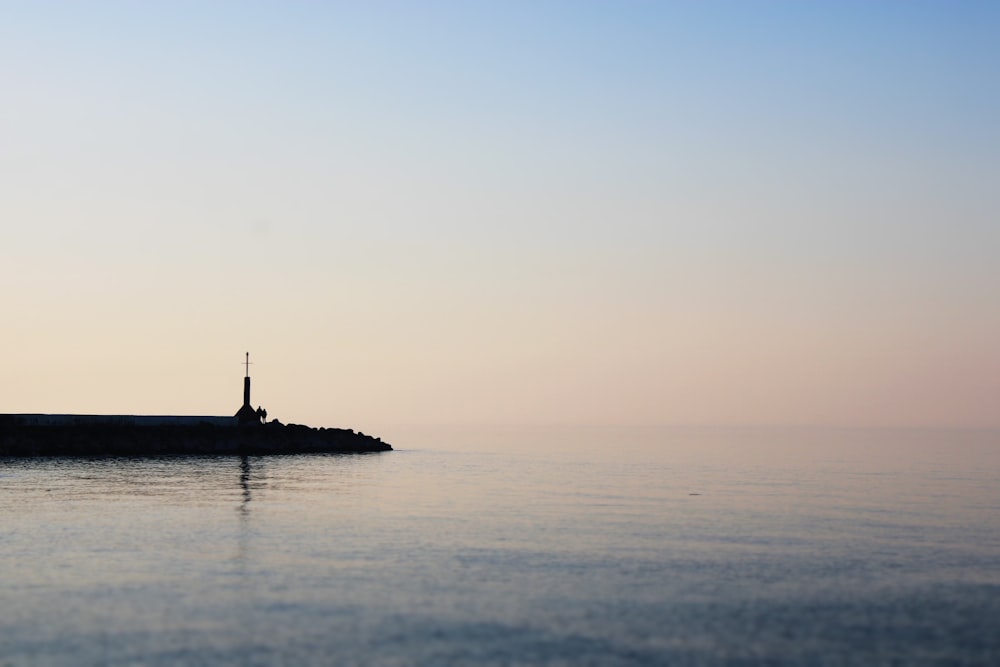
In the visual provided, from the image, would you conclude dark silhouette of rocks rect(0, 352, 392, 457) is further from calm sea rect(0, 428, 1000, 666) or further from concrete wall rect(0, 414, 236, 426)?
calm sea rect(0, 428, 1000, 666)

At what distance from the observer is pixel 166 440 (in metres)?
114

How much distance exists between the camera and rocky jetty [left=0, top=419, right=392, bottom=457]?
10544cm

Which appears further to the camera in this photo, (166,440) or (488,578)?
(166,440)

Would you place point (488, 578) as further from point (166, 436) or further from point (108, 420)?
point (108, 420)

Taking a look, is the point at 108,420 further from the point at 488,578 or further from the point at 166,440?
the point at 488,578

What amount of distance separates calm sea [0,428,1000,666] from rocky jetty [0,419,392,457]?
43493mm

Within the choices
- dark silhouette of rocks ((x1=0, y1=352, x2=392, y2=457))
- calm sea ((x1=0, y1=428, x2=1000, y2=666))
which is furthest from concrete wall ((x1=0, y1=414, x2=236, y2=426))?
calm sea ((x1=0, y1=428, x2=1000, y2=666))

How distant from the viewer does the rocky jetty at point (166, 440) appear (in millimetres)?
105438

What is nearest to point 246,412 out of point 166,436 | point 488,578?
point 166,436

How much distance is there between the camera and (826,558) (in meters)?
37.4

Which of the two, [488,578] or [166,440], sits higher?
[166,440]

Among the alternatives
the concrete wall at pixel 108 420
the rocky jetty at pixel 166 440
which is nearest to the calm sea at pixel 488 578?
the rocky jetty at pixel 166 440

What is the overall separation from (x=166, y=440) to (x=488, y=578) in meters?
91.0

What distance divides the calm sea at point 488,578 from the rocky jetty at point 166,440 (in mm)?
43493
